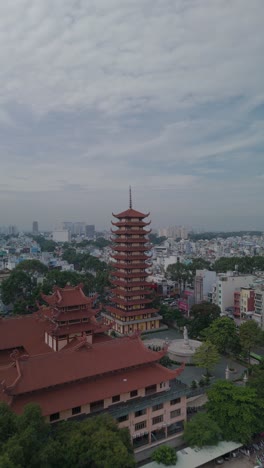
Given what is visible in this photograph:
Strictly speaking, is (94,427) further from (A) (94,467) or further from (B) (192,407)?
(B) (192,407)

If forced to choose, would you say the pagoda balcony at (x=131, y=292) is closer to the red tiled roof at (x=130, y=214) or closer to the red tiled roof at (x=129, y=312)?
the red tiled roof at (x=129, y=312)

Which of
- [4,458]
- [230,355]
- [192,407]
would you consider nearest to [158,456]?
[192,407]

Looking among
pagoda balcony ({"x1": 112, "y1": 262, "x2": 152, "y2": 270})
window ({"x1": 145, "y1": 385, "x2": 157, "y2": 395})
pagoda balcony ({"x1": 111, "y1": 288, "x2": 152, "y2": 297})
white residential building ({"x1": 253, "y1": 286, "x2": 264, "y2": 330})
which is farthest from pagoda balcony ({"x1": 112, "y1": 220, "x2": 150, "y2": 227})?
window ({"x1": 145, "y1": 385, "x2": 157, "y2": 395})

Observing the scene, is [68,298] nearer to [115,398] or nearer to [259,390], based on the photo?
[115,398]

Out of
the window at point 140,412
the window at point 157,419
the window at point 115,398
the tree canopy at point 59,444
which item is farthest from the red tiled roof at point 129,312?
the tree canopy at point 59,444

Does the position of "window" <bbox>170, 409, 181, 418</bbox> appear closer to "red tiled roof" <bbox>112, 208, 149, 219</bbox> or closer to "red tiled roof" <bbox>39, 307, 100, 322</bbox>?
"red tiled roof" <bbox>39, 307, 100, 322</bbox>

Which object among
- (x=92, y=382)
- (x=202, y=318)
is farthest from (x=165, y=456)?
(x=202, y=318)
